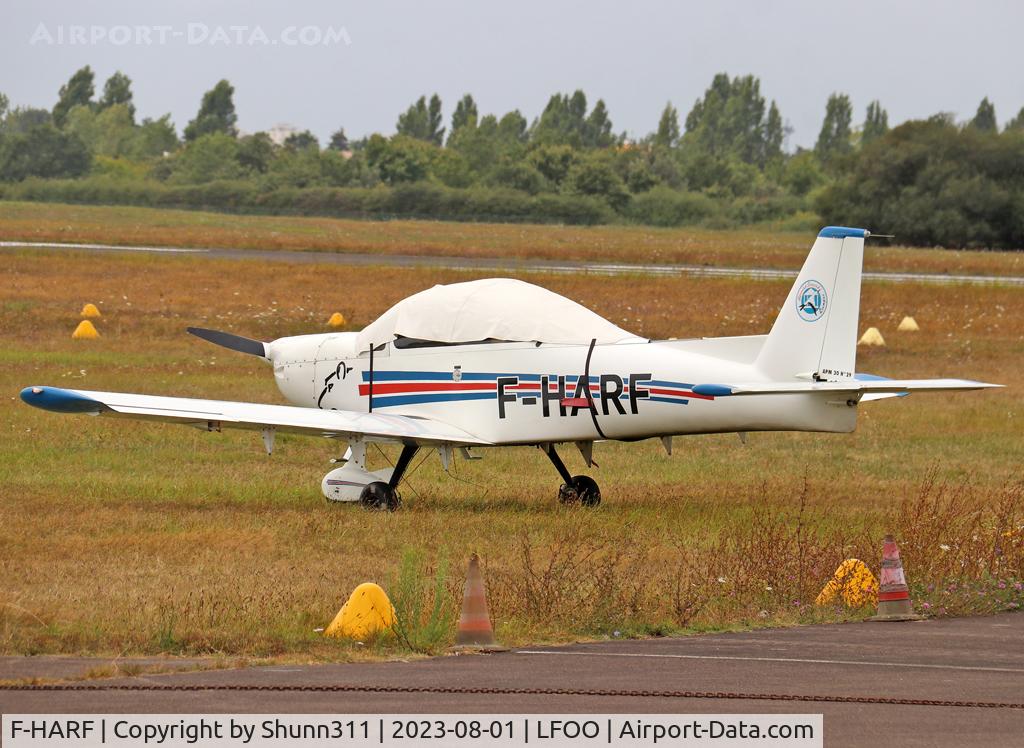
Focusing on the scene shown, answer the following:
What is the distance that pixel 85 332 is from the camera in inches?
1236

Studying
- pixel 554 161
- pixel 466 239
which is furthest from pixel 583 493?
pixel 554 161

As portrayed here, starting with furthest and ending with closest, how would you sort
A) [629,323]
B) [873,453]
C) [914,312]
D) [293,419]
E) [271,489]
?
[914,312] < [629,323] < [873,453] < [271,489] < [293,419]

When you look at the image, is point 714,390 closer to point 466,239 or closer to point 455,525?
point 455,525

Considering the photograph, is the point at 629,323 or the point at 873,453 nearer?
the point at 873,453

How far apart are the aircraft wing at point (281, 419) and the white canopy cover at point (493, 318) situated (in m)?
0.91

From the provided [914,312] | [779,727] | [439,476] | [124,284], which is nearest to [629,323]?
[914,312]

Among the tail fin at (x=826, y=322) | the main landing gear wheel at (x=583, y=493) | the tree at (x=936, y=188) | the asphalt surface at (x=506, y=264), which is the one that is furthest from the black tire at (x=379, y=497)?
the tree at (x=936, y=188)

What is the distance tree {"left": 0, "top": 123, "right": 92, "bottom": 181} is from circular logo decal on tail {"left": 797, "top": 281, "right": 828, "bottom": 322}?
128 m

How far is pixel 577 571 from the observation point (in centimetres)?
1186

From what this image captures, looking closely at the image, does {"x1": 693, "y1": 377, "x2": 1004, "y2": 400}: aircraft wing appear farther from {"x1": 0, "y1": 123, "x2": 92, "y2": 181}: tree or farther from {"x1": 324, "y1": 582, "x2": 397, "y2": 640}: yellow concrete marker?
{"x1": 0, "y1": 123, "x2": 92, "y2": 181}: tree

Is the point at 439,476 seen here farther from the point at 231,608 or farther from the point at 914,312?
the point at 914,312

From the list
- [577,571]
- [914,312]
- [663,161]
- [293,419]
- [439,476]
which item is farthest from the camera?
[663,161]

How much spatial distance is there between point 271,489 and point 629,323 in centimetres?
1968

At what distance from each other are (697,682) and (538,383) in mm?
6567
